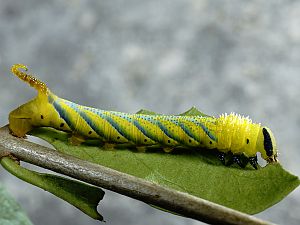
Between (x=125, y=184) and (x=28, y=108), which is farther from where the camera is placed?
(x=28, y=108)

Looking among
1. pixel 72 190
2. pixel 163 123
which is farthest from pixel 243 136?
pixel 72 190

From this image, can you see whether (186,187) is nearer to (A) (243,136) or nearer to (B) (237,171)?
(B) (237,171)

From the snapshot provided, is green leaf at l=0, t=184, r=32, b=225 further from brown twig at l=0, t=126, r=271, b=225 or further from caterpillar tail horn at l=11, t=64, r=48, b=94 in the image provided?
caterpillar tail horn at l=11, t=64, r=48, b=94

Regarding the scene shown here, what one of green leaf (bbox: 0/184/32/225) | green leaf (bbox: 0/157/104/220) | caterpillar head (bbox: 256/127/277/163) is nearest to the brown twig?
green leaf (bbox: 0/157/104/220)

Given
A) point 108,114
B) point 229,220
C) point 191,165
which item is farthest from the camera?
point 108,114

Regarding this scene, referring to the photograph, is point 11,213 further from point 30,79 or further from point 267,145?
point 267,145

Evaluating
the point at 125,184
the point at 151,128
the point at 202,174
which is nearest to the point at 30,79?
the point at 151,128

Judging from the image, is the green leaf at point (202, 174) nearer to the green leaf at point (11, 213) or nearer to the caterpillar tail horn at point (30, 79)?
the caterpillar tail horn at point (30, 79)
